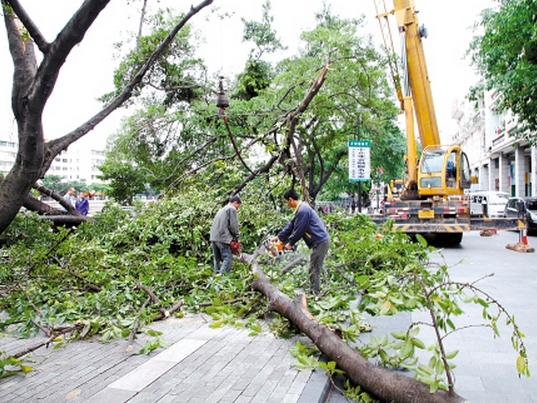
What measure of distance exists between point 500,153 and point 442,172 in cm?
2846

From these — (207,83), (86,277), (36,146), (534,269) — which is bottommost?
(534,269)

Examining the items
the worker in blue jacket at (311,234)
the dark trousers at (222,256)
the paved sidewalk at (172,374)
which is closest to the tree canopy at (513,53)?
the worker in blue jacket at (311,234)

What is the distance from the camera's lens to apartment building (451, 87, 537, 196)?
30.7 metres

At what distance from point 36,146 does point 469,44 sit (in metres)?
15.7

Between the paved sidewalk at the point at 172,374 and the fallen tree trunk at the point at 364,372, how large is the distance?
0.25m

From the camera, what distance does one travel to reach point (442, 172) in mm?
13789

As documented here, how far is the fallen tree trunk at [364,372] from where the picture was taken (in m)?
3.03

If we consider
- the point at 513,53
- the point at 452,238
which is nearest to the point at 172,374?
the point at 452,238

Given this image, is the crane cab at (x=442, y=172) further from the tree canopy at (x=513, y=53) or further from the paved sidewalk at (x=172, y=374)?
the paved sidewalk at (x=172, y=374)

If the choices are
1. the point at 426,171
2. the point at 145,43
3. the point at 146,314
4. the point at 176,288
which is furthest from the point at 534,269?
the point at 145,43

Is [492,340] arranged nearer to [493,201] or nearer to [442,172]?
[442,172]

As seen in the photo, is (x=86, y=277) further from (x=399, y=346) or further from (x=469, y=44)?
(x=469, y=44)

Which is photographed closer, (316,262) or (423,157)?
(316,262)

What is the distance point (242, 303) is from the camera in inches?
241
